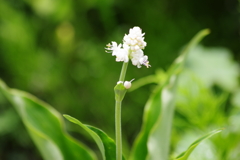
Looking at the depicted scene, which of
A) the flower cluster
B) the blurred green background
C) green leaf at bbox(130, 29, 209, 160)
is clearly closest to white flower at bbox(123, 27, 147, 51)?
the flower cluster

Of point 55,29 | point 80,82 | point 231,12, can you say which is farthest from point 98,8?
point 231,12

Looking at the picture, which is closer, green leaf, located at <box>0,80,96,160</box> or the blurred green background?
green leaf, located at <box>0,80,96,160</box>

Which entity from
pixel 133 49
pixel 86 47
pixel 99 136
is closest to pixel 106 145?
pixel 99 136

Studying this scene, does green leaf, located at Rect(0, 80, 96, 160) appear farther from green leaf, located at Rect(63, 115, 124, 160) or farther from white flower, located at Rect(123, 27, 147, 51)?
white flower, located at Rect(123, 27, 147, 51)

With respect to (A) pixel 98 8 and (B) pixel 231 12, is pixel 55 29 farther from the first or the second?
(B) pixel 231 12

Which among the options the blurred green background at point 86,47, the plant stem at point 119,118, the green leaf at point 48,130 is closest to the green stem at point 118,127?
the plant stem at point 119,118

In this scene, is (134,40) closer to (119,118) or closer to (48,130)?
(119,118)

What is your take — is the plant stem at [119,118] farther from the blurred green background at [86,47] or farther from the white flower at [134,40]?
the blurred green background at [86,47]
